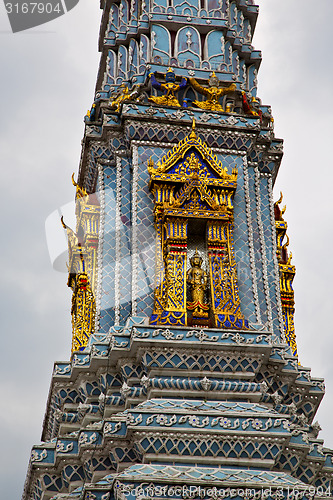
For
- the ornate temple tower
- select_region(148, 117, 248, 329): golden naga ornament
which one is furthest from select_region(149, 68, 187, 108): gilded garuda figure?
select_region(148, 117, 248, 329): golden naga ornament

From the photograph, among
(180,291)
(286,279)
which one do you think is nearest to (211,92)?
(286,279)

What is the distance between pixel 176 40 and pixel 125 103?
2.58 m

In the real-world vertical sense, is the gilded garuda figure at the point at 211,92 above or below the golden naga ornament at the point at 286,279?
above

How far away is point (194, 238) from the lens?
20.0 meters

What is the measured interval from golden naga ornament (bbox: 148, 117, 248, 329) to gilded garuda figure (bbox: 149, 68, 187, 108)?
1.11 metres

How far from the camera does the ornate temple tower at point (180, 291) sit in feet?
52.5

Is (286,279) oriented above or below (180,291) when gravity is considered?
above

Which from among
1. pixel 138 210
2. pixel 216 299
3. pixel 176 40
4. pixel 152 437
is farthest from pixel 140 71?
pixel 152 437

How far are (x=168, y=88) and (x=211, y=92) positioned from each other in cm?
93

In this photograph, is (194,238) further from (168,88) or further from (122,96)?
(122,96)

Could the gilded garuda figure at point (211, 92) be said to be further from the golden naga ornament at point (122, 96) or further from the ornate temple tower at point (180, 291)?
the golden naga ornament at point (122, 96)

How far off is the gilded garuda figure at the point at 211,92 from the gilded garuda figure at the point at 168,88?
0.31 metres

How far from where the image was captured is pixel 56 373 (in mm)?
18422

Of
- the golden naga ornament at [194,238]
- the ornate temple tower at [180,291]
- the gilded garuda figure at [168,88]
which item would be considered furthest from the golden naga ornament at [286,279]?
the gilded garuda figure at [168,88]
